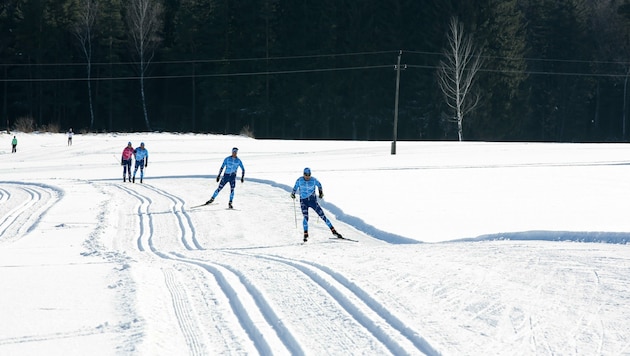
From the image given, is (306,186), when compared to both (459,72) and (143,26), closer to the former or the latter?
(459,72)

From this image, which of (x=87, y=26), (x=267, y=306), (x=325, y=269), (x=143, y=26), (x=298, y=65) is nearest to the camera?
(x=267, y=306)

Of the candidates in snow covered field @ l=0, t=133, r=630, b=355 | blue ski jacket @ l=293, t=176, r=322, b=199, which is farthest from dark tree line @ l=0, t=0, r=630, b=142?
blue ski jacket @ l=293, t=176, r=322, b=199

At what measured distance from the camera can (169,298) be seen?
10078 millimetres

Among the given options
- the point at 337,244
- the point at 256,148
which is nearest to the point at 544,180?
the point at 337,244

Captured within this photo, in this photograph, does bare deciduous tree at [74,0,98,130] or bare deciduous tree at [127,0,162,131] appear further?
bare deciduous tree at [74,0,98,130]

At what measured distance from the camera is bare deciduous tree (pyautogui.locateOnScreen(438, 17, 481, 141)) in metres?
63.6

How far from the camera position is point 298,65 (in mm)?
73250

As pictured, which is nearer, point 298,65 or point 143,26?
point 143,26

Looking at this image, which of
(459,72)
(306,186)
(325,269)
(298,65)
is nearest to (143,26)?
(298,65)

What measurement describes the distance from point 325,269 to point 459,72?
2197 inches

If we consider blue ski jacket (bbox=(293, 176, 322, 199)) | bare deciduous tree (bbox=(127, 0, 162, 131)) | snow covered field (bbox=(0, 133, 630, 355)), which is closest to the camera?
snow covered field (bbox=(0, 133, 630, 355))

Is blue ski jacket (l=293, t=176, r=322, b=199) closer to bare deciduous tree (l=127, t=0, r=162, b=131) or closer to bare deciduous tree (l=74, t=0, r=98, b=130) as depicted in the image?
bare deciduous tree (l=127, t=0, r=162, b=131)

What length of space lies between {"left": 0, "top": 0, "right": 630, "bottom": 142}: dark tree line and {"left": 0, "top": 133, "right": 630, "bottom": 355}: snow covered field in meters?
40.4

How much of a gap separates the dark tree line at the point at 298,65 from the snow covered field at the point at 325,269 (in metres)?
40.4
